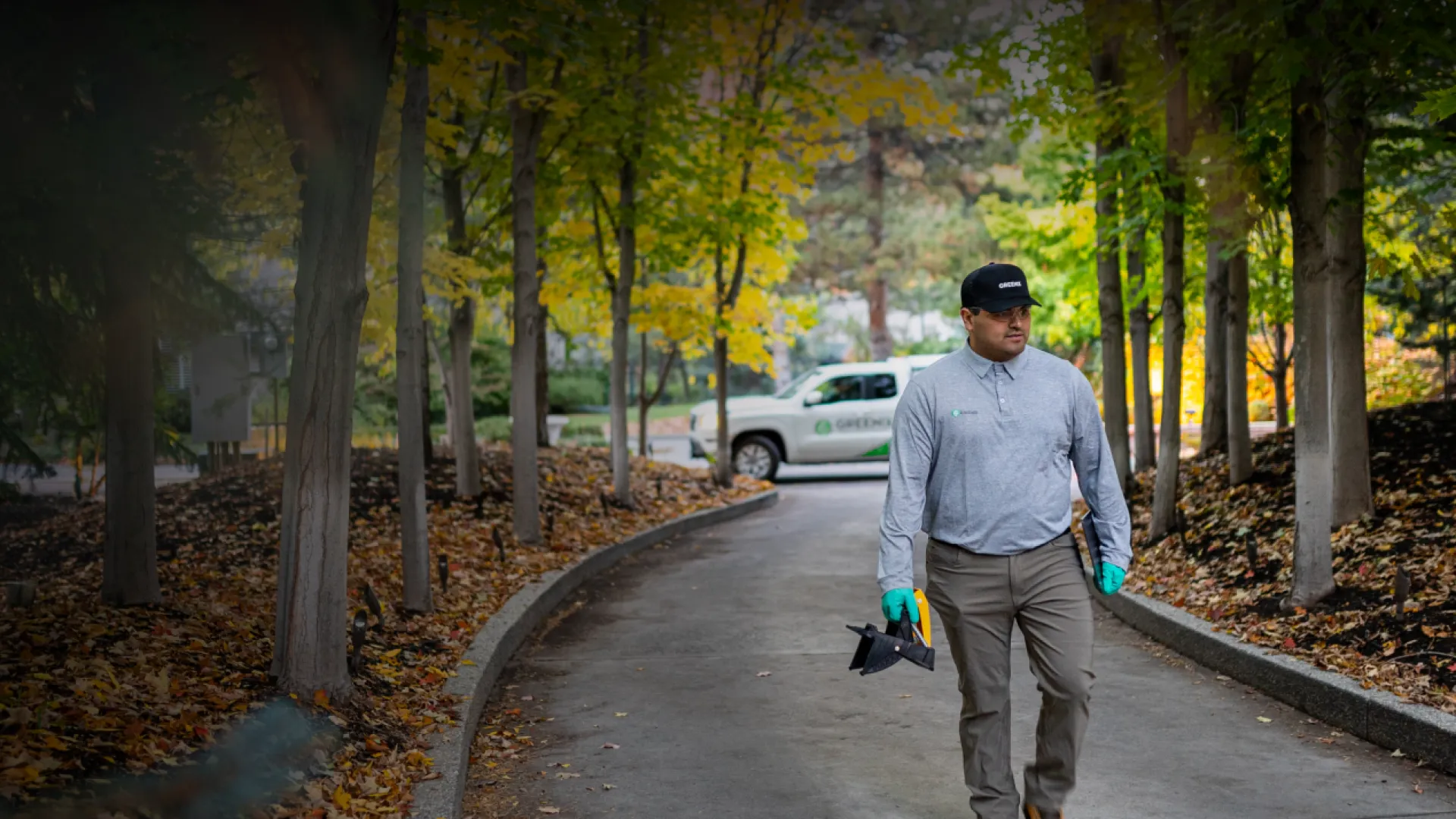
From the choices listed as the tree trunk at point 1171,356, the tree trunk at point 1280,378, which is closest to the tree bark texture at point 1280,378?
the tree trunk at point 1280,378

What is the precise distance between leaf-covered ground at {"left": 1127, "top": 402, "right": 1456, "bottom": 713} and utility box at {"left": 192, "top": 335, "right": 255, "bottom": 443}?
9850mm

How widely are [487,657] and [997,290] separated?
4.48 meters

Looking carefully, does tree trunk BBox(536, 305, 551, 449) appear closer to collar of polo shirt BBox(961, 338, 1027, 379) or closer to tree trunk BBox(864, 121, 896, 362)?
collar of polo shirt BBox(961, 338, 1027, 379)

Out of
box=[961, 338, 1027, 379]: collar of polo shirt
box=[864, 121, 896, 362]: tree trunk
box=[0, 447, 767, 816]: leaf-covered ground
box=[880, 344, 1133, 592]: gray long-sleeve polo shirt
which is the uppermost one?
box=[864, 121, 896, 362]: tree trunk

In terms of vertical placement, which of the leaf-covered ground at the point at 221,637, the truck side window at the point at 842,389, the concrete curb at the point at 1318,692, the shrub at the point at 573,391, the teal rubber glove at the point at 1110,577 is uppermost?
the shrub at the point at 573,391

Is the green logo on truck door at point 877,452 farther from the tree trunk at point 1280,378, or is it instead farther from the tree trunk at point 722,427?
the tree trunk at point 1280,378

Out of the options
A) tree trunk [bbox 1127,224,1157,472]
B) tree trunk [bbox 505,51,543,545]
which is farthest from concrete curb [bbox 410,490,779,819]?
tree trunk [bbox 1127,224,1157,472]

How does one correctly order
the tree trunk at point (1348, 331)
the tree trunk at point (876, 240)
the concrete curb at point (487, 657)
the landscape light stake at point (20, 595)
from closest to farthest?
the concrete curb at point (487, 657), the landscape light stake at point (20, 595), the tree trunk at point (1348, 331), the tree trunk at point (876, 240)

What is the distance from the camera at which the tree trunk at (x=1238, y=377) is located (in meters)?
12.5

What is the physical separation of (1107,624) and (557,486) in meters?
8.58

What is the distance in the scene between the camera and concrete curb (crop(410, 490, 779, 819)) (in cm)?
525

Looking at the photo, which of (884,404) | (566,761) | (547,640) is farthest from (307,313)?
(884,404)

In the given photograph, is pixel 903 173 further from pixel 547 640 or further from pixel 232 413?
pixel 547 640

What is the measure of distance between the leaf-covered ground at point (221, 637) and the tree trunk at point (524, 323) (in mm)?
401
